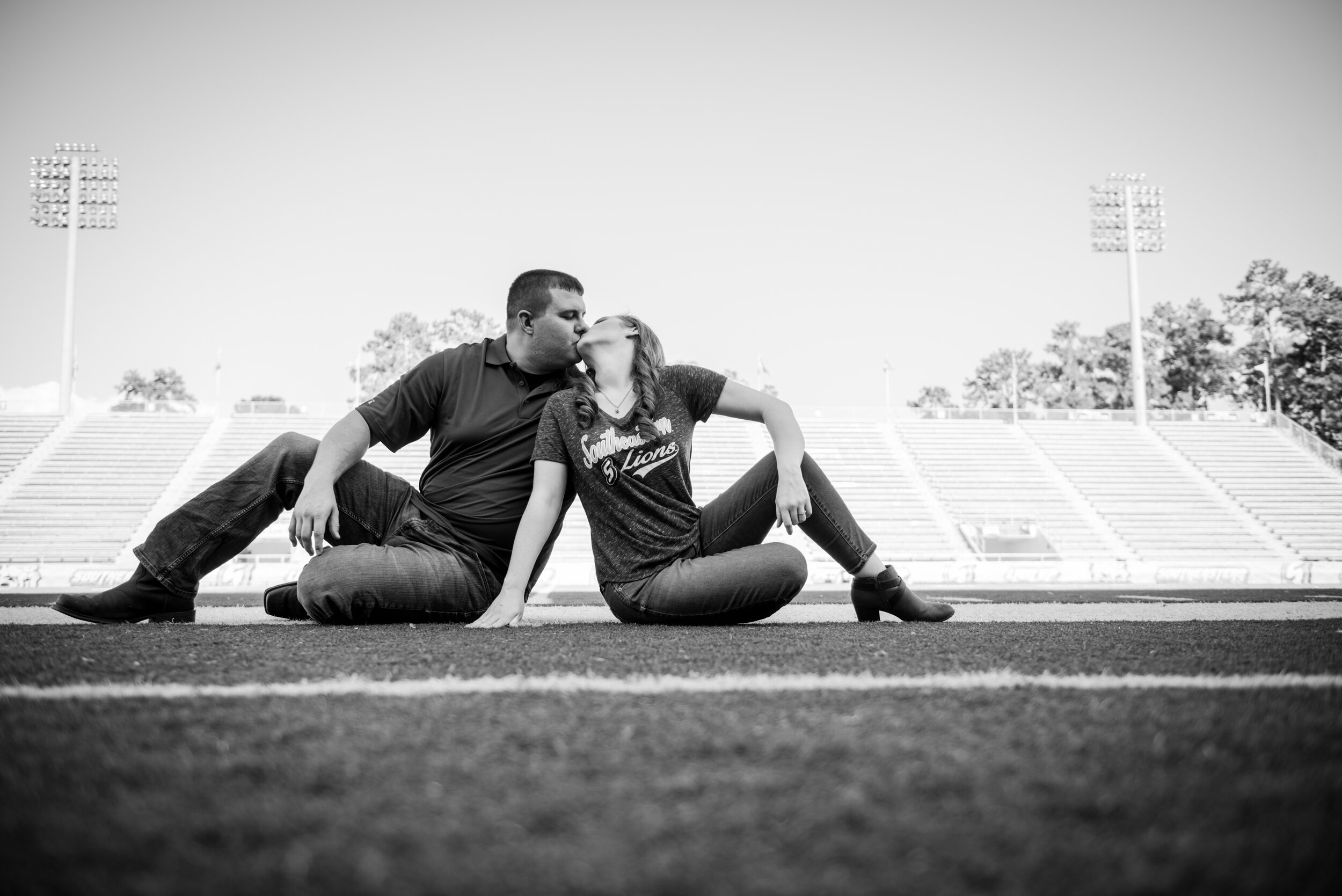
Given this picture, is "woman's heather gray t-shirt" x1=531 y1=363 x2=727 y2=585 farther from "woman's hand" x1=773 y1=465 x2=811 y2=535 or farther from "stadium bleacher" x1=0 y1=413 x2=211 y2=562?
"stadium bleacher" x1=0 y1=413 x2=211 y2=562

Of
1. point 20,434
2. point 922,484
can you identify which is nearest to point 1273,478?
point 922,484

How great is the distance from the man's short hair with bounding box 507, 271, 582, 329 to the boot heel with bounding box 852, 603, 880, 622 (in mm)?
1513

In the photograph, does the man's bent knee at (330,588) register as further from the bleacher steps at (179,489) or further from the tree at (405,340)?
the tree at (405,340)

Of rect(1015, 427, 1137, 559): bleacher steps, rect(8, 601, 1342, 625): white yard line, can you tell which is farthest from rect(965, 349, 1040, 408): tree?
rect(8, 601, 1342, 625): white yard line

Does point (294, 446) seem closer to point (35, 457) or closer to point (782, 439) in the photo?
point (782, 439)

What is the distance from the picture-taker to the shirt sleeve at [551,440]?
9.86 feet

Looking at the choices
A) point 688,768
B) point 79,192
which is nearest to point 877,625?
point 688,768

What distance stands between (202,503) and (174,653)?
109 centimetres

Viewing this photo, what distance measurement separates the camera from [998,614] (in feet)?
15.5

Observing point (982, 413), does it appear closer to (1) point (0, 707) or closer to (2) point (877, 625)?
(2) point (877, 625)

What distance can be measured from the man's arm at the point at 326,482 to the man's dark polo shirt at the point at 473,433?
9cm

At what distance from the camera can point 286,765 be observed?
100cm

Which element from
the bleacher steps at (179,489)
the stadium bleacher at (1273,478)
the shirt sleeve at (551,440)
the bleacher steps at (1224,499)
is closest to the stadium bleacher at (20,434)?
the bleacher steps at (179,489)

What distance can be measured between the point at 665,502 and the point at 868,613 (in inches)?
33.7
